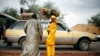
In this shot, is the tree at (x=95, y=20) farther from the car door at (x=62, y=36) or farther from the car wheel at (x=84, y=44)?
the car door at (x=62, y=36)

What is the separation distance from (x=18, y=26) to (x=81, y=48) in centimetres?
314

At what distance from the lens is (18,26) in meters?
15.8

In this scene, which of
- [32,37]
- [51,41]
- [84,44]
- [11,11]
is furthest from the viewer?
[11,11]

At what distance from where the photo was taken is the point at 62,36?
1560cm

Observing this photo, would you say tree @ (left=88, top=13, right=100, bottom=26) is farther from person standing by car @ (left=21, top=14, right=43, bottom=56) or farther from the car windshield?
person standing by car @ (left=21, top=14, right=43, bottom=56)

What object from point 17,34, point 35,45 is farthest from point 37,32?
point 17,34

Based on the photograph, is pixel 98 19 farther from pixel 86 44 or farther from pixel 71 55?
pixel 71 55

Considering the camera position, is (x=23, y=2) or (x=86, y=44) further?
(x=23, y=2)

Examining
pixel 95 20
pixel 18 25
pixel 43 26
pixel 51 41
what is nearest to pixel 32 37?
pixel 51 41

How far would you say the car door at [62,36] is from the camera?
15625mm

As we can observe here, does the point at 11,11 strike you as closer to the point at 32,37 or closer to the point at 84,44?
the point at 84,44

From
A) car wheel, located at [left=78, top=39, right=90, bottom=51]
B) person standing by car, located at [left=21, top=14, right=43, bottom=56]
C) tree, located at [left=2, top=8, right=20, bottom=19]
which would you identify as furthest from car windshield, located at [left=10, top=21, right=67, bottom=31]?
tree, located at [left=2, top=8, right=20, bottom=19]

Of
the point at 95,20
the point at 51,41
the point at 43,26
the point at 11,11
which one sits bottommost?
the point at 95,20

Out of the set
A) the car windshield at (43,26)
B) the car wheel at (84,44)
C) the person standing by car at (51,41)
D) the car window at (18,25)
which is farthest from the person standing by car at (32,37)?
the car wheel at (84,44)
